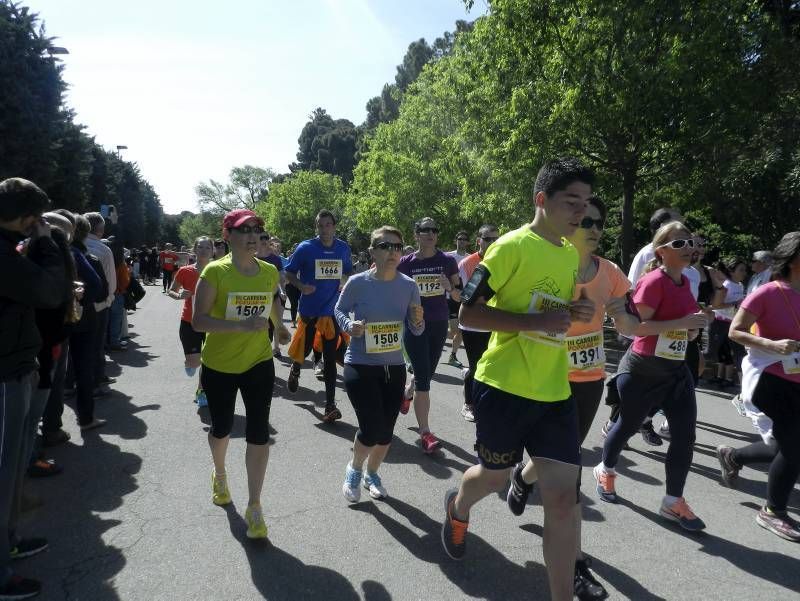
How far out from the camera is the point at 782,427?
13.2ft

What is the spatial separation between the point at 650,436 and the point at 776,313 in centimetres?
239

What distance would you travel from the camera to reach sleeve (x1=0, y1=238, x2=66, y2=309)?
296 centimetres

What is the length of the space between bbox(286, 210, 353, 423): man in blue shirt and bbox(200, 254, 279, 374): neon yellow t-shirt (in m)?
2.58

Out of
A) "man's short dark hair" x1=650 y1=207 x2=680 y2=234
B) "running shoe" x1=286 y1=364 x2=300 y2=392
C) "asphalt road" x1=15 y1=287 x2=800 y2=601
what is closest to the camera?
"asphalt road" x1=15 y1=287 x2=800 y2=601

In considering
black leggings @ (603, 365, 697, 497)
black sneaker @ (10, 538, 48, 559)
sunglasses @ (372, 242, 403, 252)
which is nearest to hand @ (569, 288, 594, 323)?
black leggings @ (603, 365, 697, 497)

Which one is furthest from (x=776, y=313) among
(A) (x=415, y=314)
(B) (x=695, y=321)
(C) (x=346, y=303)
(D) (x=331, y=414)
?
(D) (x=331, y=414)

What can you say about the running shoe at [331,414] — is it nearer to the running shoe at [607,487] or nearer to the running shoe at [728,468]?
the running shoe at [607,487]

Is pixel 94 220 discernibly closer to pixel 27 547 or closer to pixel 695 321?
pixel 27 547

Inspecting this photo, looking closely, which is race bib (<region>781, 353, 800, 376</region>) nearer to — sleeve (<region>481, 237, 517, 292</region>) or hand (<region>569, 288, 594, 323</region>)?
hand (<region>569, 288, 594, 323</region>)

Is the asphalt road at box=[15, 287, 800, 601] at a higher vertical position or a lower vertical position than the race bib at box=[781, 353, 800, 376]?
lower

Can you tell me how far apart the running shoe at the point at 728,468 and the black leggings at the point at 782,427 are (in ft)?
2.26

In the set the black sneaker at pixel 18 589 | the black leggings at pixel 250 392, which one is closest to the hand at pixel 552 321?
the black leggings at pixel 250 392

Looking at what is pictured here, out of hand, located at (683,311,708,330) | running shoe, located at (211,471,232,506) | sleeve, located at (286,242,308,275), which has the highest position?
sleeve, located at (286,242,308,275)

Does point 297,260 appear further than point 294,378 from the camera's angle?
No
